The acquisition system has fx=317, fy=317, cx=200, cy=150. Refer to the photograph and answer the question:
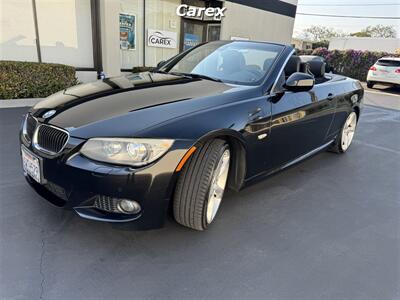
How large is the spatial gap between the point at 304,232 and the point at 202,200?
1.02m

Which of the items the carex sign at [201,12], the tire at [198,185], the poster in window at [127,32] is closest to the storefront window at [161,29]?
the carex sign at [201,12]

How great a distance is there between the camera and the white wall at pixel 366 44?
1109 inches

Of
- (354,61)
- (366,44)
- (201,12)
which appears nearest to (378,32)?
(366,44)

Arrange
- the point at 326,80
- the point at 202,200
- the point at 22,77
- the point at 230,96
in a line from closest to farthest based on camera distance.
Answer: the point at 202,200 < the point at 230,96 < the point at 326,80 < the point at 22,77

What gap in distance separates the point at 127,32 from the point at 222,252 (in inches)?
330

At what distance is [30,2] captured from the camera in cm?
704

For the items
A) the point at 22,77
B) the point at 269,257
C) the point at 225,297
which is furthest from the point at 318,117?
the point at 22,77

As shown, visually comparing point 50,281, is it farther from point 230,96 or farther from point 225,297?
point 230,96

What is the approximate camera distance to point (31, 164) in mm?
2260

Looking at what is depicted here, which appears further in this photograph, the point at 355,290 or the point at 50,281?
the point at 355,290

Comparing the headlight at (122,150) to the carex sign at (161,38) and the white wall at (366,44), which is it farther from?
the white wall at (366,44)

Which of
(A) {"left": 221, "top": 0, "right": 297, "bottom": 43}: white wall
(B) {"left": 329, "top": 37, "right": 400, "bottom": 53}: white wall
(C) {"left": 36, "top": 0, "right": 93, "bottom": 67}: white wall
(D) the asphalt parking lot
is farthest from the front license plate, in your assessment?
(B) {"left": 329, "top": 37, "right": 400, "bottom": 53}: white wall

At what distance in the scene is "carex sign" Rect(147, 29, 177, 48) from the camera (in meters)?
9.82

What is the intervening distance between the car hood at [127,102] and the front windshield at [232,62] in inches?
10.8
